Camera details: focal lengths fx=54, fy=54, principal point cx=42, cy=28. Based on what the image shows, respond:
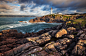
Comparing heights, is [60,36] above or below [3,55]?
below

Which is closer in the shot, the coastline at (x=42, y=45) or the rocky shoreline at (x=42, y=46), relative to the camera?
the rocky shoreline at (x=42, y=46)

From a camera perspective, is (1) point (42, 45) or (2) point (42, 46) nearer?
(2) point (42, 46)

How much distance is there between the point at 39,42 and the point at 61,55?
17.7 feet

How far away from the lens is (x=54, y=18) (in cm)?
8331

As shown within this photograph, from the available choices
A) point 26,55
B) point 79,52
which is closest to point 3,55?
point 26,55

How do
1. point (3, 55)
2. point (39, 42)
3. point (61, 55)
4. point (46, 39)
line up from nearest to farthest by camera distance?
point (3, 55)
point (61, 55)
point (39, 42)
point (46, 39)

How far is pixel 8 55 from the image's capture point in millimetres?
7516

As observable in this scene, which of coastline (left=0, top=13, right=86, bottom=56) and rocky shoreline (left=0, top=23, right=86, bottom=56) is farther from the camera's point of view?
coastline (left=0, top=13, right=86, bottom=56)

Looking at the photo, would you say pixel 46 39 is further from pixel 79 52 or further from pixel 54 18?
pixel 54 18

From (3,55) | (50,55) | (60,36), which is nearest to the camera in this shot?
(3,55)

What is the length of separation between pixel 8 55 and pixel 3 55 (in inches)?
23.1

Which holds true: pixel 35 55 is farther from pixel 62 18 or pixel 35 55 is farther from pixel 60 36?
pixel 62 18

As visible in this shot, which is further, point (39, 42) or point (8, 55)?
point (39, 42)

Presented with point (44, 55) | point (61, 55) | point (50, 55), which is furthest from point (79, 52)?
point (44, 55)
